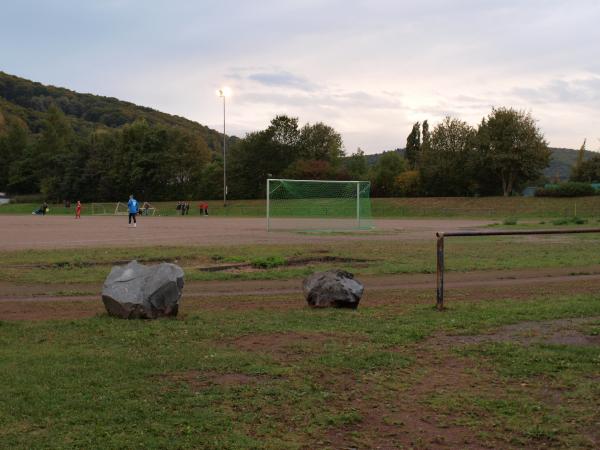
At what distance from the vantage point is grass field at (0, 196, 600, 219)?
192ft

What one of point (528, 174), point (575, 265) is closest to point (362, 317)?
point (575, 265)

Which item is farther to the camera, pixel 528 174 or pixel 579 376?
pixel 528 174

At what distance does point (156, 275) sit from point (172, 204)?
78.8 m

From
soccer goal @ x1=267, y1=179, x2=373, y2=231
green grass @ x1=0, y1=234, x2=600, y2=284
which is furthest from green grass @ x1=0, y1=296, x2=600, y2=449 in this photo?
soccer goal @ x1=267, y1=179, x2=373, y2=231

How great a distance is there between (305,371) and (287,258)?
12.2 m

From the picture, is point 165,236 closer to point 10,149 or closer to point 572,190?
point 572,190

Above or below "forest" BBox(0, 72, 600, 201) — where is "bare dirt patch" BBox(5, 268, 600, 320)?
below

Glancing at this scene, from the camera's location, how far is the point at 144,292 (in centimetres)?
862

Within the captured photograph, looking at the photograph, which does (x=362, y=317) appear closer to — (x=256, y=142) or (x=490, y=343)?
(x=490, y=343)

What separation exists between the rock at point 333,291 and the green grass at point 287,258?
4479mm

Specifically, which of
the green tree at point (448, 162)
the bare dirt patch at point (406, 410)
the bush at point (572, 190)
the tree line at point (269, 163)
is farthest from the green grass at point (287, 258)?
the green tree at point (448, 162)

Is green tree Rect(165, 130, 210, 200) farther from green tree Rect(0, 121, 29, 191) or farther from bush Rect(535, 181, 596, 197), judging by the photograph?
bush Rect(535, 181, 596, 197)

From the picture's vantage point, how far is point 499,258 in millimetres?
18109

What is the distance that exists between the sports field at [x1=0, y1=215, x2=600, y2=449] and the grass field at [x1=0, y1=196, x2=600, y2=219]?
49.3 meters
